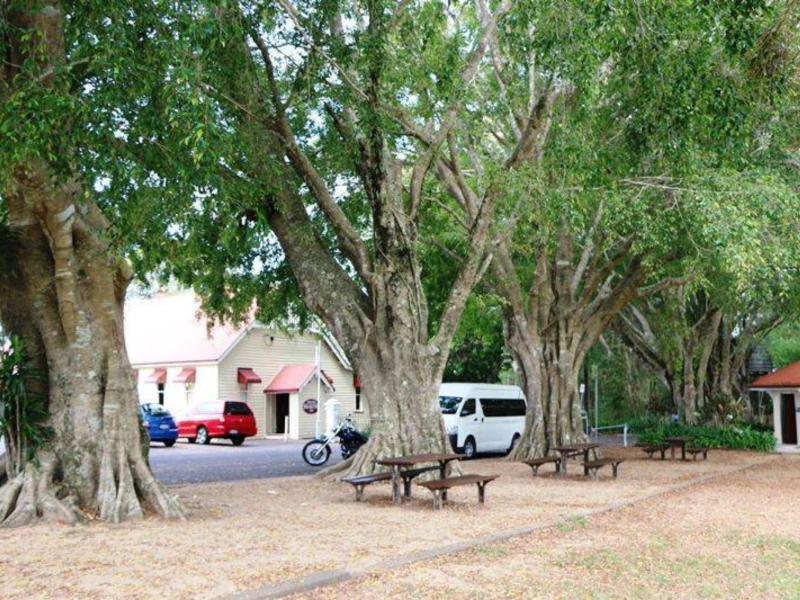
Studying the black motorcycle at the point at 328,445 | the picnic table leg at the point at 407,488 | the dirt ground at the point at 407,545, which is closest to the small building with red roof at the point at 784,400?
the dirt ground at the point at 407,545

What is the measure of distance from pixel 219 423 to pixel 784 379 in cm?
2028

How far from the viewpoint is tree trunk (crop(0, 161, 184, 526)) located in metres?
9.84

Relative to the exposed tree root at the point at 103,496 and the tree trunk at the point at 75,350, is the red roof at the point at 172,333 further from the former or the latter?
the exposed tree root at the point at 103,496

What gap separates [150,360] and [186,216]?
2934 cm

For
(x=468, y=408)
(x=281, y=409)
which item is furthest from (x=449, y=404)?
(x=281, y=409)

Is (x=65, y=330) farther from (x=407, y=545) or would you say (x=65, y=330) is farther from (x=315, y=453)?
(x=315, y=453)

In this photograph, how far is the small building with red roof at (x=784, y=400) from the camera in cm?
2523

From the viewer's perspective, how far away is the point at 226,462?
2222 cm

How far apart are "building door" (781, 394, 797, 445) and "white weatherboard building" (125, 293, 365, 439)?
1824 cm

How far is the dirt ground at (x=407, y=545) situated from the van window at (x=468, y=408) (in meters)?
9.43

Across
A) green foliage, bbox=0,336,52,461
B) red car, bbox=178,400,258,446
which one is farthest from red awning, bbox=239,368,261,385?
green foliage, bbox=0,336,52,461

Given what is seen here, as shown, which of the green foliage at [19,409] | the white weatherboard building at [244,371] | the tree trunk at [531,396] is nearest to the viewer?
the green foliage at [19,409]

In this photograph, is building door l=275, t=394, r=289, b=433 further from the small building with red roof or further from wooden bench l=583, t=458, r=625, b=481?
wooden bench l=583, t=458, r=625, b=481

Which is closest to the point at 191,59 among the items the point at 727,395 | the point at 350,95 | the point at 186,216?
the point at 186,216
